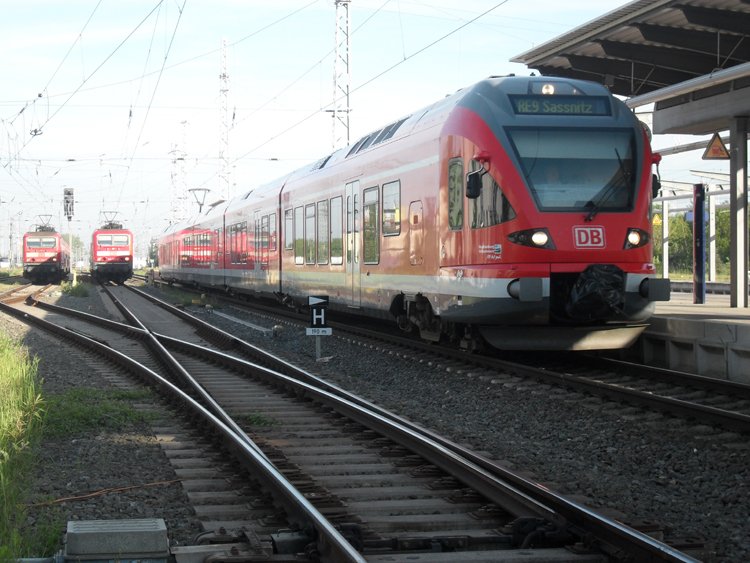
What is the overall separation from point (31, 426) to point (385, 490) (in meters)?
3.59

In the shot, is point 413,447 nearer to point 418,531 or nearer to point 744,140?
point 418,531

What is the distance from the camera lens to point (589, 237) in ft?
35.3

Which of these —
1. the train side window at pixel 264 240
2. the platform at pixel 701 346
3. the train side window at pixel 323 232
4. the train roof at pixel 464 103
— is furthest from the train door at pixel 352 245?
the train side window at pixel 264 240

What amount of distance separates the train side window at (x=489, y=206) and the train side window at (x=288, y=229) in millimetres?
9948

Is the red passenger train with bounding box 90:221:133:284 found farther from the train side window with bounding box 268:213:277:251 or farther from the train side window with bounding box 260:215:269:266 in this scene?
the train side window with bounding box 268:213:277:251

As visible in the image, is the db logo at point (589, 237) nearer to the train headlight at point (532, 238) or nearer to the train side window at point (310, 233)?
the train headlight at point (532, 238)

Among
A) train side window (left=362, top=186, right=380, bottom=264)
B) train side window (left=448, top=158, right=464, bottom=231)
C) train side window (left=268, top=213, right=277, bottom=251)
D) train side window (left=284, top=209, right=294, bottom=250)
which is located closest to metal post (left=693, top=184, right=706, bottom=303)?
train side window (left=362, top=186, right=380, bottom=264)

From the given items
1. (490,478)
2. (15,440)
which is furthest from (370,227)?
(490,478)

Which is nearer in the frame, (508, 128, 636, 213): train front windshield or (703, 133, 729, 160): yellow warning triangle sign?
(508, 128, 636, 213): train front windshield

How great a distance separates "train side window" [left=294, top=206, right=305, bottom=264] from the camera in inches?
772

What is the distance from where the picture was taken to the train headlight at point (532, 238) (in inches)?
414

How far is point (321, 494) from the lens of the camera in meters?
5.80

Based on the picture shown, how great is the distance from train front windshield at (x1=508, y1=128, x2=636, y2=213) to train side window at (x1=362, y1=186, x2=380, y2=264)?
4244 mm

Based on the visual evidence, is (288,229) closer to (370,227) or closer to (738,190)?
(370,227)
